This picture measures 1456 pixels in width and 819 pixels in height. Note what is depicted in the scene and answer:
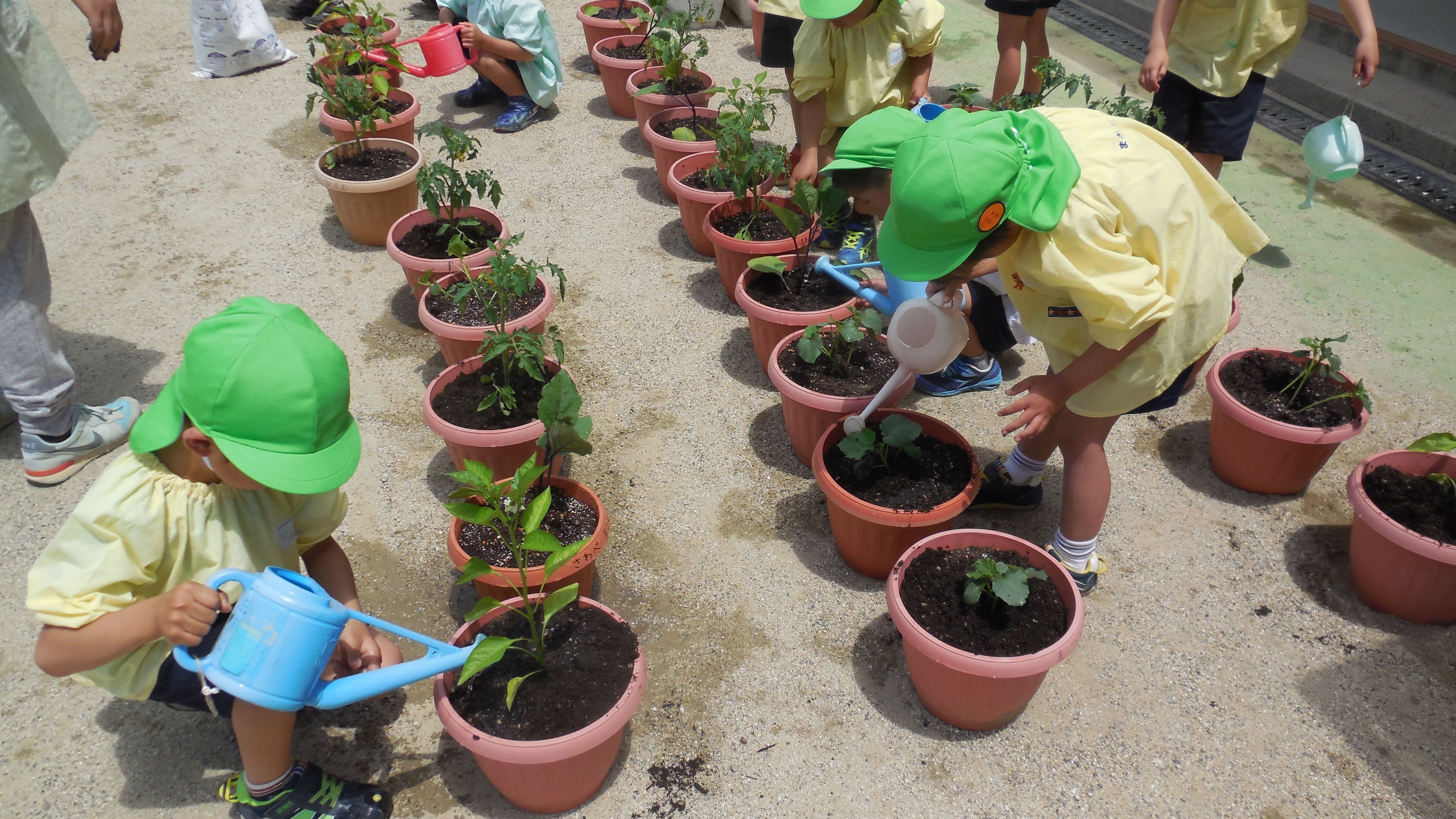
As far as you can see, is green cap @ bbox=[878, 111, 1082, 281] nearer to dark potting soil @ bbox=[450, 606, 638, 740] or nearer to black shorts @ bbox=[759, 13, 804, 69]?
dark potting soil @ bbox=[450, 606, 638, 740]

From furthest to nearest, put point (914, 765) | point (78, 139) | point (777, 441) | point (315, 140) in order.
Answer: point (315, 140), point (777, 441), point (78, 139), point (914, 765)

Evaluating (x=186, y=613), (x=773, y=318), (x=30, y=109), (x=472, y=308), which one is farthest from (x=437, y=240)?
(x=186, y=613)

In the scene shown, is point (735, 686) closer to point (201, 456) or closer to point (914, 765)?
point (914, 765)

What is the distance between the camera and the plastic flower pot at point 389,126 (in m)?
3.83

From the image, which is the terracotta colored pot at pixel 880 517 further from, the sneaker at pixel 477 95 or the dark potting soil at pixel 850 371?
the sneaker at pixel 477 95

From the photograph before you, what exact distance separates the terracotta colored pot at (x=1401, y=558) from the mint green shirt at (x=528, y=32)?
376 centimetres

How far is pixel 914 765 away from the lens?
1.86 meters

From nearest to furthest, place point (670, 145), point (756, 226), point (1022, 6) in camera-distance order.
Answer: point (756, 226), point (670, 145), point (1022, 6)

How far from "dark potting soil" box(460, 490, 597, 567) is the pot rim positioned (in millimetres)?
1697

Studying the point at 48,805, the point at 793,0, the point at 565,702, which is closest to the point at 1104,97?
the point at 793,0

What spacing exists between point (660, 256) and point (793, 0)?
1.12m

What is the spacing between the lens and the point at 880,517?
2055 mm

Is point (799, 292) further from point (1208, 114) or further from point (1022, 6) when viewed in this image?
point (1022, 6)

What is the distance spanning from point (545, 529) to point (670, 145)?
7.06 ft
